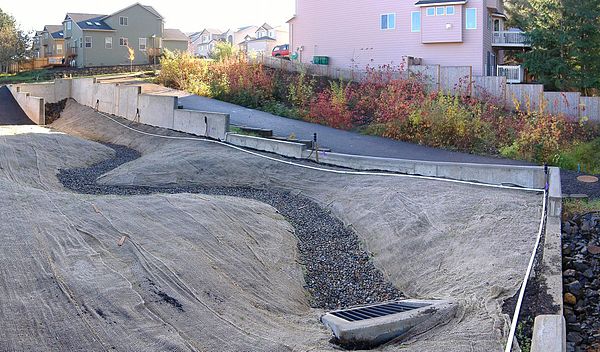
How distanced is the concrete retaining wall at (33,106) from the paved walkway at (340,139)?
6.19 meters

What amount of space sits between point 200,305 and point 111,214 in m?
2.93

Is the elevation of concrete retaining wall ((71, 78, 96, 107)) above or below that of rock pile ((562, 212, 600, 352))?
above

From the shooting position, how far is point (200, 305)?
694 centimetres

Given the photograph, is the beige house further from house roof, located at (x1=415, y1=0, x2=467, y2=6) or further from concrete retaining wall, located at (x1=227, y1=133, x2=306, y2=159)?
concrete retaining wall, located at (x1=227, y1=133, x2=306, y2=159)

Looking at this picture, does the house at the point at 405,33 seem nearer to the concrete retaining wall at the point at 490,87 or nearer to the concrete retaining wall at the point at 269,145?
the concrete retaining wall at the point at 490,87

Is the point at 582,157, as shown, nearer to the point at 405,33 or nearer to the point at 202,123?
the point at 202,123

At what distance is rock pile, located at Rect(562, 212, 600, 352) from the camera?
6868 mm

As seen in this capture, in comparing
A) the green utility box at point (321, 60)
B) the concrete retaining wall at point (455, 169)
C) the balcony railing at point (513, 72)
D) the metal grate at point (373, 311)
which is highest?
the green utility box at point (321, 60)

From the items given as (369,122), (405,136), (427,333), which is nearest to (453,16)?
(369,122)

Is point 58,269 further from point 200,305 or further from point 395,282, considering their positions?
point 395,282

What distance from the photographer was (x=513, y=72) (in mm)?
28031

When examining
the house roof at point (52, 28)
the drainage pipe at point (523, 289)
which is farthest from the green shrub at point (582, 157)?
the house roof at point (52, 28)

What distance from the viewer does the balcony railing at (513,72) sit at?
90.9 ft

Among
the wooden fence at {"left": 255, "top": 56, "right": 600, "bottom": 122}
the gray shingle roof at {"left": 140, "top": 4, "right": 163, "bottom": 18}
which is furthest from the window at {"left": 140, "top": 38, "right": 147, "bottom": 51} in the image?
the wooden fence at {"left": 255, "top": 56, "right": 600, "bottom": 122}
